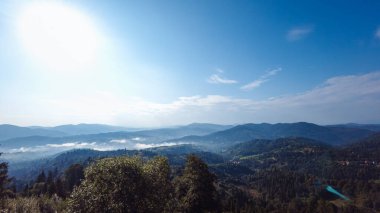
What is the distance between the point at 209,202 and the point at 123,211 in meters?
29.4

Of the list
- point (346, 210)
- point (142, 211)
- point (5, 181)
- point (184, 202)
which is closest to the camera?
point (5, 181)

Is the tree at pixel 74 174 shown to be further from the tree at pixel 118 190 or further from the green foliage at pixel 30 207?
the tree at pixel 118 190

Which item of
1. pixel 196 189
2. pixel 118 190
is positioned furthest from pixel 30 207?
pixel 196 189

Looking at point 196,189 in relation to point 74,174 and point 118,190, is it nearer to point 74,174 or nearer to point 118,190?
point 118,190

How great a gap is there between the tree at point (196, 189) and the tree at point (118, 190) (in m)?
20.2

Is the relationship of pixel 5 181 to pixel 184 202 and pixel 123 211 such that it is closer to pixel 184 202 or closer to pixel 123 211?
pixel 123 211

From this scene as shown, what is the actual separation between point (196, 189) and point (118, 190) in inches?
1097

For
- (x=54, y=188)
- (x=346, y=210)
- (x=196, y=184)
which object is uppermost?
(x=196, y=184)

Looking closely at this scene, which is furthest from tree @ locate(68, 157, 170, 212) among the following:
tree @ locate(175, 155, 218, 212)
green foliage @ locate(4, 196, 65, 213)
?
tree @ locate(175, 155, 218, 212)

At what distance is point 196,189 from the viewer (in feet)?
180

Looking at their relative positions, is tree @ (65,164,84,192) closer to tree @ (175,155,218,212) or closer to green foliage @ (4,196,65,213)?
tree @ (175,155,218,212)

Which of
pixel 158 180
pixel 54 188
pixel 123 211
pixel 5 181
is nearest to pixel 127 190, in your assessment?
pixel 123 211

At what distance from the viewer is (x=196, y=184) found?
55125mm

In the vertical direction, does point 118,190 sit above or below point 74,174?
above
